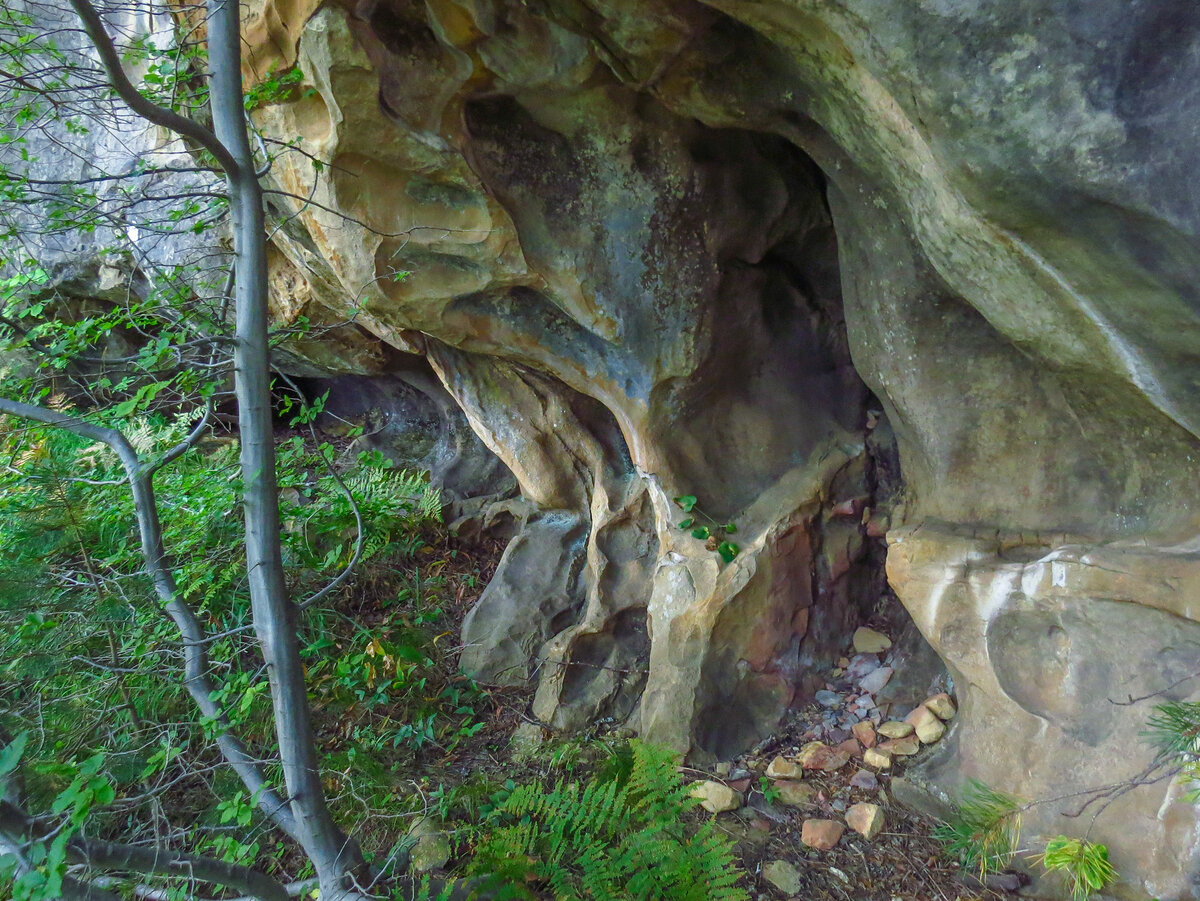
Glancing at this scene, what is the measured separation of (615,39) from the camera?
9.21 feet

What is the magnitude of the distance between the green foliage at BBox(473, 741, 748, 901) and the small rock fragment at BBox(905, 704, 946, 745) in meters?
1.21

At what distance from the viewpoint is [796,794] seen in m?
3.51

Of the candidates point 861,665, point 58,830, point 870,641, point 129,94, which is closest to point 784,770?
point 861,665

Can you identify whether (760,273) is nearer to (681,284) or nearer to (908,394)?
(681,284)

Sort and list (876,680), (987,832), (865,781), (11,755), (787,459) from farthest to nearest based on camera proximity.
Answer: (787,459)
(876,680)
(865,781)
(987,832)
(11,755)

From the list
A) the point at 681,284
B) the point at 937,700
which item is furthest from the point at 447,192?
the point at 937,700

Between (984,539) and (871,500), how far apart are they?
107 cm

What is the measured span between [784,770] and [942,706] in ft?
2.73

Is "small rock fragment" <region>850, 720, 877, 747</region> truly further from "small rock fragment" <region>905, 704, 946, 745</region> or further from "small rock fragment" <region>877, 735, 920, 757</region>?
"small rock fragment" <region>905, 704, 946, 745</region>

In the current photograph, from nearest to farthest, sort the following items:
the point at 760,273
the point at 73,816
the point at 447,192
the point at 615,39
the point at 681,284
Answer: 1. the point at 73,816
2. the point at 615,39
3. the point at 447,192
4. the point at 681,284
5. the point at 760,273

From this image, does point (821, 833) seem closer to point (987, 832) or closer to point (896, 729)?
point (896, 729)

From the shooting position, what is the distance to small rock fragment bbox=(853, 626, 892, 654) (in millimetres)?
4168

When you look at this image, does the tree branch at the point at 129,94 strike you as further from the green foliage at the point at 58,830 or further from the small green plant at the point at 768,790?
the small green plant at the point at 768,790

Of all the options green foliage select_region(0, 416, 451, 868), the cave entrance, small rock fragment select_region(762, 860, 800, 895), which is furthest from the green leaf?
the cave entrance
